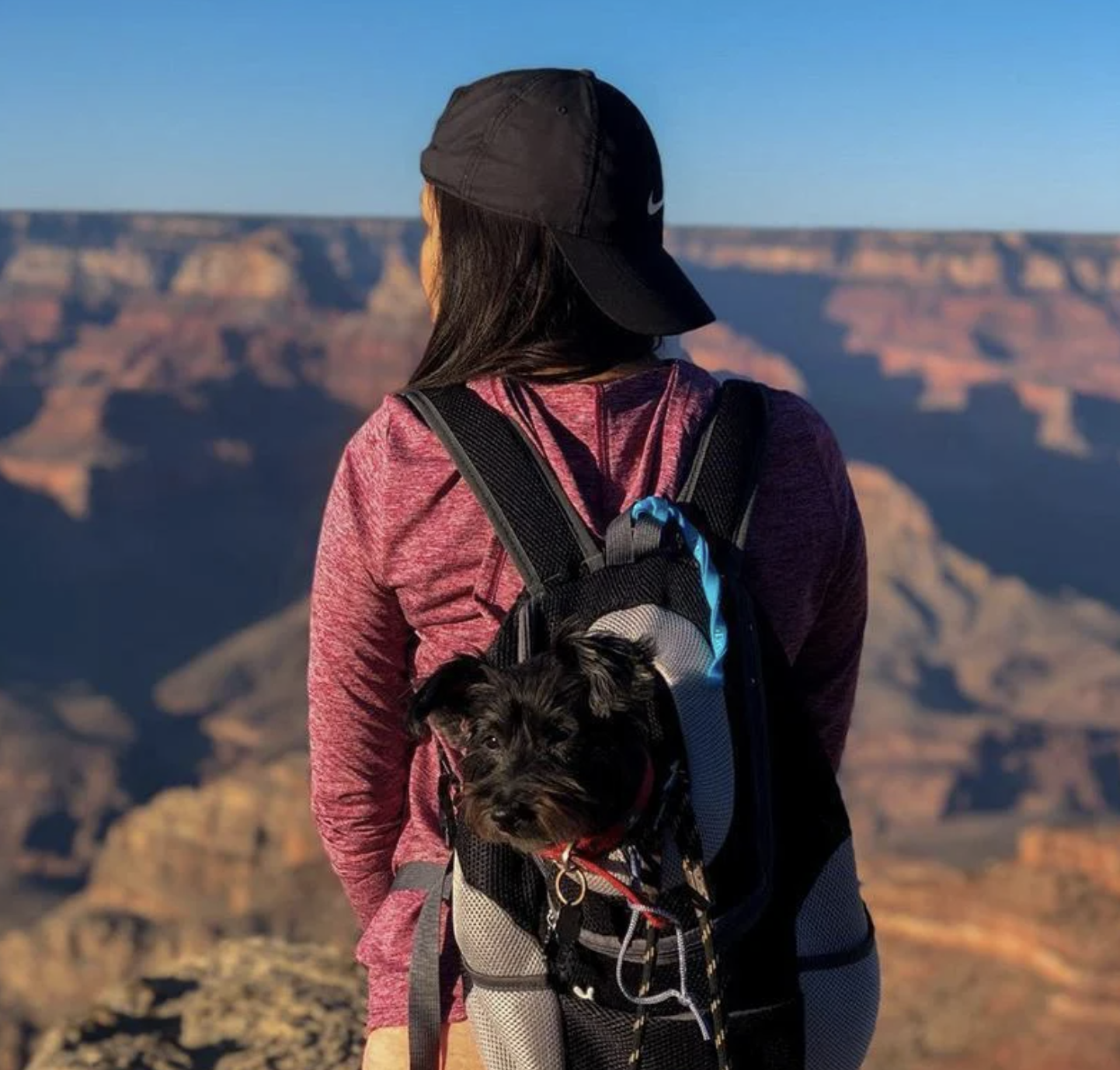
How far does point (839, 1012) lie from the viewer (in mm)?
1069

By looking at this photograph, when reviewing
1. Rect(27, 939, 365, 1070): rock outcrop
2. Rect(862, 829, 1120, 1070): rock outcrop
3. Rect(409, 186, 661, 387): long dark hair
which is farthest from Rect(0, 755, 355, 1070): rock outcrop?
Rect(409, 186, 661, 387): long dark hair

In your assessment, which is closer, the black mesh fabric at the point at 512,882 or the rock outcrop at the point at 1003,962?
the black mesh fabric at the point at 512,882

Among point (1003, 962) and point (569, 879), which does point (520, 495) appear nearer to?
point (569, 879)

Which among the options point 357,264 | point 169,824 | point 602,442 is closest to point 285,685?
point 169,824

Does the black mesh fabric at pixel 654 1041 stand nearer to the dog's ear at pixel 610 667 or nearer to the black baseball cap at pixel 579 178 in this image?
the dog's ear at pixel 610 667

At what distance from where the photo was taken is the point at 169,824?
25531 mm

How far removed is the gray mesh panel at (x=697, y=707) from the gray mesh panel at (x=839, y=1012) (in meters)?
0.16

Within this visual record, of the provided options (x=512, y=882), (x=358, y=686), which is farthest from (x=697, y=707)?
(x=358, y=686)

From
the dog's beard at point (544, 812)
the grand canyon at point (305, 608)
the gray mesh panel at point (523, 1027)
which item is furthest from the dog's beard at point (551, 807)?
the grand canyon at point (305, 608)

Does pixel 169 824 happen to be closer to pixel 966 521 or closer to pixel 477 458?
pixel 477 458

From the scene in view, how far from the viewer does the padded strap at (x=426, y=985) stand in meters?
1.10

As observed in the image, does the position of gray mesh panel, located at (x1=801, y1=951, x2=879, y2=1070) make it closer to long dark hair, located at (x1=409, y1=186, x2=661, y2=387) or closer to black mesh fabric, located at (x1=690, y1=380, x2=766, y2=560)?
black mesh fabric, located at (x1=690, y1=380, x2=766, y2=560)

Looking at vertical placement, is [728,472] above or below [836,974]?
above

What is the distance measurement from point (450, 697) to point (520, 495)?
0.17 metres
